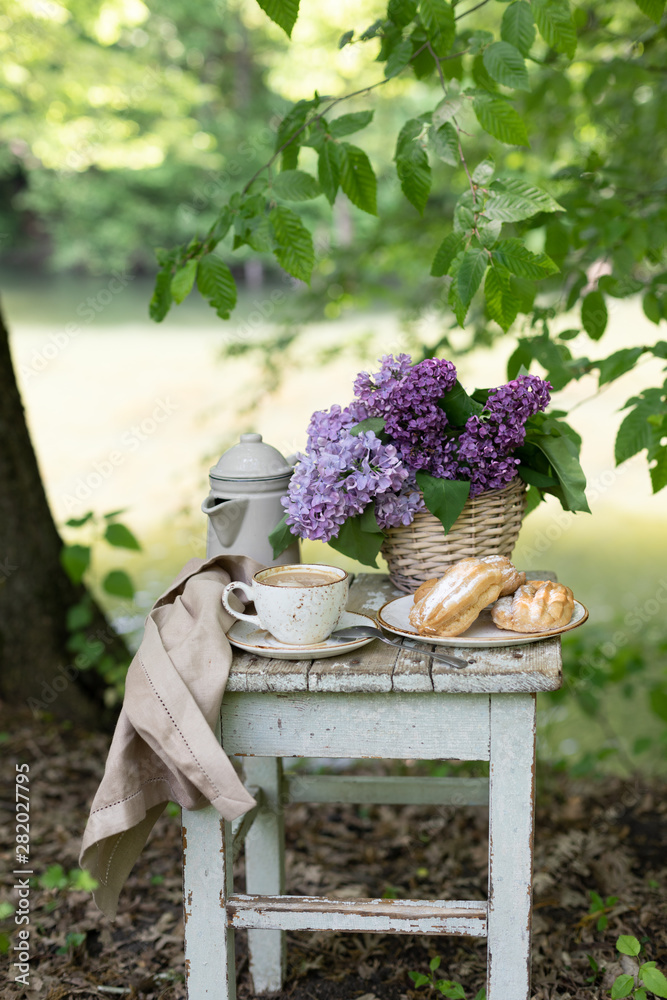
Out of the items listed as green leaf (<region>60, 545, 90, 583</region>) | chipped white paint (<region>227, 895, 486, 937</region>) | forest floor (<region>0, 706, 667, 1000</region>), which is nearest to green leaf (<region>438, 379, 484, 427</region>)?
chipped white paint (<region>227, 895, 486, 937</region>)

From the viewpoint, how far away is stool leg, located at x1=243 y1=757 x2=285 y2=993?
1.56 metres

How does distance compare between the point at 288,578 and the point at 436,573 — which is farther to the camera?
the point at 436,573

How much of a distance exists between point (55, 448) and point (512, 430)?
8679mm

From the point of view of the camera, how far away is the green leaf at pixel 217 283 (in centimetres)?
153

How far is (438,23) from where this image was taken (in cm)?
132

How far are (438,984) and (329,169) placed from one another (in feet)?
4.66

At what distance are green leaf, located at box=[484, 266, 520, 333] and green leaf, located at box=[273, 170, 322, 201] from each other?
364mm

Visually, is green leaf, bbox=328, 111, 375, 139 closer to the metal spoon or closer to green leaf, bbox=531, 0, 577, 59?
green leaf, bbox=531, 0, 577, 59

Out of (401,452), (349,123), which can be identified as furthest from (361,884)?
(349,123)

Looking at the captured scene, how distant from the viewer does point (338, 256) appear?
3.54 m

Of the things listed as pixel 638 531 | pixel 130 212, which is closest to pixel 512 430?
pixel 638 531

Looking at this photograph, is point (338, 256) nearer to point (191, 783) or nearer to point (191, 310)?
point (191, 783)

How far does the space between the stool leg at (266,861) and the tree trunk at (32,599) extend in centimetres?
103

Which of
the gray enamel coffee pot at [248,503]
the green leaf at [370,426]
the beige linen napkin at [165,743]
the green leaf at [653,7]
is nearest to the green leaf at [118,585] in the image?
the gray enamel coffee pot at [248,503]
